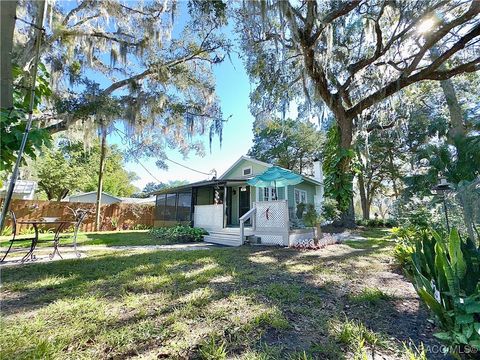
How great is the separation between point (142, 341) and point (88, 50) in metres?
9.39

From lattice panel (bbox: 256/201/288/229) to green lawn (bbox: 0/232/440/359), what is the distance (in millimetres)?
3129

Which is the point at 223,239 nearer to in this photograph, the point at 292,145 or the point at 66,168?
the point at 292,145

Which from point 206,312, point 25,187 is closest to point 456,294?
point 206,312

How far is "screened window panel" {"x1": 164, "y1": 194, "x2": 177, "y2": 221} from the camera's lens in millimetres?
15005

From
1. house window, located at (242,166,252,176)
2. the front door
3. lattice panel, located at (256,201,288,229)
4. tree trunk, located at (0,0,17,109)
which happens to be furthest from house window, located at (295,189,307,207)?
tree trunk, located at (0,0,17,109)

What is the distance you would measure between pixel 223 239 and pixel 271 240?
6.92 ft

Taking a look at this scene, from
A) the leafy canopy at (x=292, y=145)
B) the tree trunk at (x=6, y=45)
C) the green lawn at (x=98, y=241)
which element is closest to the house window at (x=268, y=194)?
the green lawn at (x=98, y=241)

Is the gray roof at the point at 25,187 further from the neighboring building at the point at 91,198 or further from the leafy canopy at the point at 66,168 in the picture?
the neighboring building at the point at 91,198

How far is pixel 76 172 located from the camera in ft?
65.1

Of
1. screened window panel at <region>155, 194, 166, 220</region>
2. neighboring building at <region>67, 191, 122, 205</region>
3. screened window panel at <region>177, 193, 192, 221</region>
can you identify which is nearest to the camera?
screened window panel at <region>177, 193, 192, 221</region>

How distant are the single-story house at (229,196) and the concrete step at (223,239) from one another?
0.78m

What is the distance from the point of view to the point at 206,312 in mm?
2723

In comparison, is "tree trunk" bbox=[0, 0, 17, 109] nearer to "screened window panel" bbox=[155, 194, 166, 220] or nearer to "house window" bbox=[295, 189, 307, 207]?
"house window" bbox=[295, 189, 307, 207]

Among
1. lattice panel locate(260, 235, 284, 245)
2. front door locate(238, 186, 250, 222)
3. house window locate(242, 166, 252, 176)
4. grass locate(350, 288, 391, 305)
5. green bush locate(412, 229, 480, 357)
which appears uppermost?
house window locate(242, 166, 252, 176)
